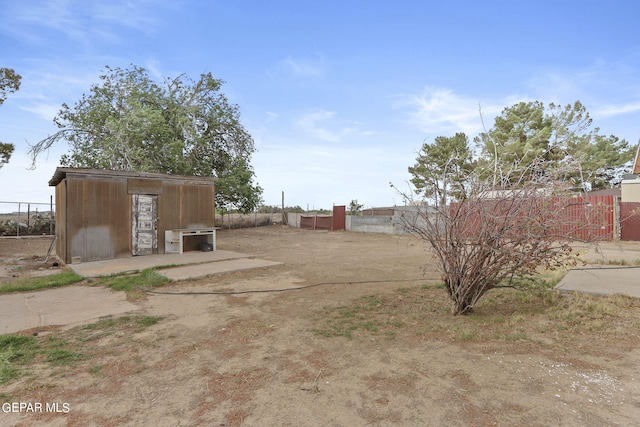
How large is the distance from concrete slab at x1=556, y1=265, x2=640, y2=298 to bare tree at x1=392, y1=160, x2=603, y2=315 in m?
1.52

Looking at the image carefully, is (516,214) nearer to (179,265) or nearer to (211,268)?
(211,268)

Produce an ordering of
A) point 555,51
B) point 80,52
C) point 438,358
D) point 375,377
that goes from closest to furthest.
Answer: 1. point 375,377
2. point 438,358
3. point 555,51
4. point 80,52

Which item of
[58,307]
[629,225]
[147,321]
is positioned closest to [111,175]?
[58,307]

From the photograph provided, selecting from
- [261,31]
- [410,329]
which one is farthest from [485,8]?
[410,329]

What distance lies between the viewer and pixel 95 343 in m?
3.38

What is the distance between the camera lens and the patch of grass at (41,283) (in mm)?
5902

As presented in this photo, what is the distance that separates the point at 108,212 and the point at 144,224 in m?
0.98

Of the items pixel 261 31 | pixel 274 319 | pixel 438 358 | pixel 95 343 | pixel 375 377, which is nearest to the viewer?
pixel 375 377

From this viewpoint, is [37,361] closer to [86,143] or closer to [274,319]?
[274,319]

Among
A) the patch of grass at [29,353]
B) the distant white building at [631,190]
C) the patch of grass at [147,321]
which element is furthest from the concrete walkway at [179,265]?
the distant white building at [631,190]

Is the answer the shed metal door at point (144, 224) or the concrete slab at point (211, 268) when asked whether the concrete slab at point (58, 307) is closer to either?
the concrete slab at point (211, 268)

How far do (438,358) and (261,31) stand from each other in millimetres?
10270

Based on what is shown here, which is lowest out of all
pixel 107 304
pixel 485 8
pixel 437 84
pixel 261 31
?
pixel 107 304

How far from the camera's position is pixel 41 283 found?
20.5 ft
